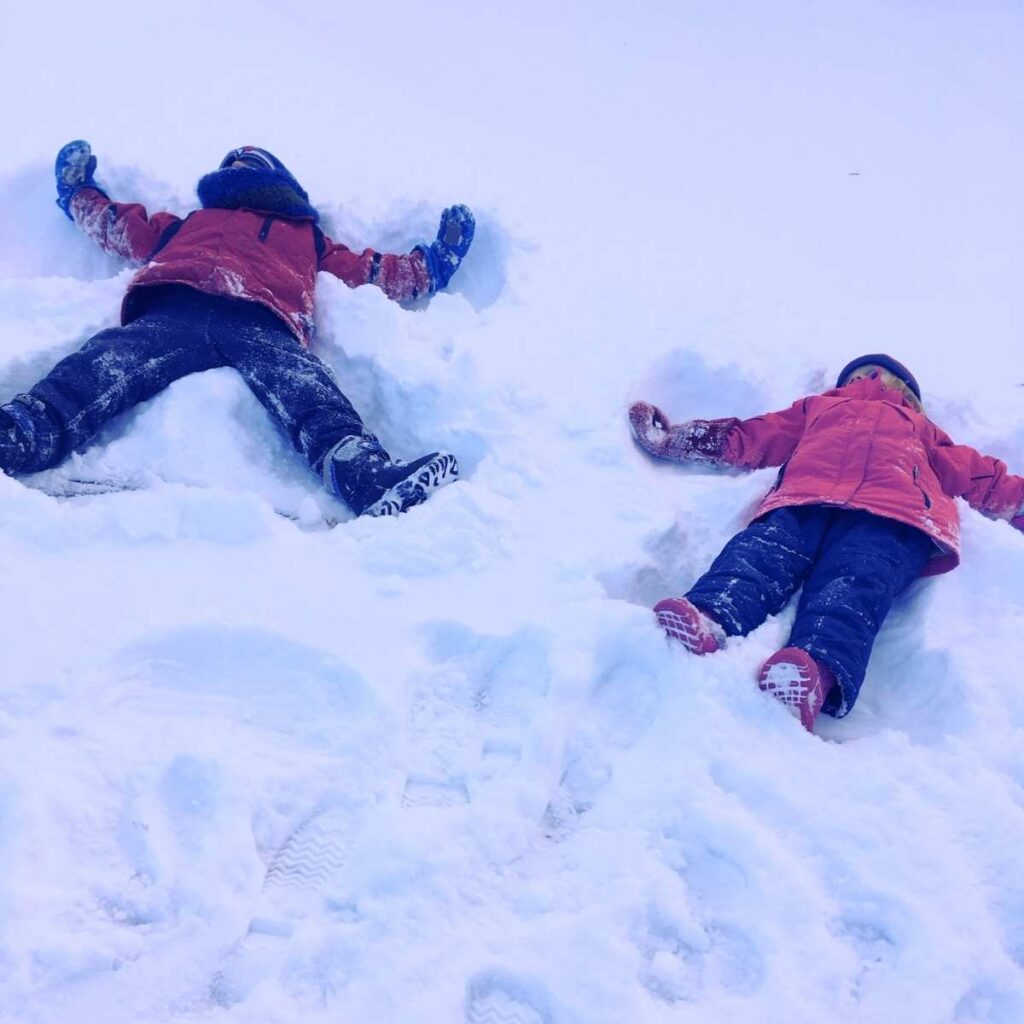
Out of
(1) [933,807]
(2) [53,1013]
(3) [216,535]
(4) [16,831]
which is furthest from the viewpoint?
(3) [216,535]

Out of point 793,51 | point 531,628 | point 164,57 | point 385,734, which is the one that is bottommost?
point 385,734

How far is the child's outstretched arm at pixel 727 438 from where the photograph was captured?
2588 millimetres

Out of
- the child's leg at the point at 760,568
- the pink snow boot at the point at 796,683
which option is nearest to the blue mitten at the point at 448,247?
the child's leg at the point at 760,568

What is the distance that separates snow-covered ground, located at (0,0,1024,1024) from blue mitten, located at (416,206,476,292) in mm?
143

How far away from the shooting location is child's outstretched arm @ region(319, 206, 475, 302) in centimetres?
308

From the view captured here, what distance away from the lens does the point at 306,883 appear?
1422 mm

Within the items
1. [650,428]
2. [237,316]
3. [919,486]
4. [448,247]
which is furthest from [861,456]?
[237,316]

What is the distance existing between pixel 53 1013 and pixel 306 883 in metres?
0.39

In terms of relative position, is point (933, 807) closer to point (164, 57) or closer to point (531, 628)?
point (531, 628)

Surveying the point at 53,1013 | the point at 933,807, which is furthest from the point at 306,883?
the point at 933,807

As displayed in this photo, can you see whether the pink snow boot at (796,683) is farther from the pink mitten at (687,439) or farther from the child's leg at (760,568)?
the pink mitten at (687,439)

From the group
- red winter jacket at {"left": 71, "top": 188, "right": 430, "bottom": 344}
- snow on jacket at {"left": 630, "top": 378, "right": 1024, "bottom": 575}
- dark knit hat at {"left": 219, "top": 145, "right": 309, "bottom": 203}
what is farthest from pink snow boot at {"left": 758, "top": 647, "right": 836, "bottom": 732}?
dark knit hat at {"left": 219, "top": 145, "right": 309, "bottom": 203}

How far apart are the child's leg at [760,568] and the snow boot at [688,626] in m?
0.07

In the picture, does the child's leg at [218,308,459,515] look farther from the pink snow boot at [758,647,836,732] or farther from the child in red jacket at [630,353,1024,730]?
the pink snow boot at [758,647,836,732]
